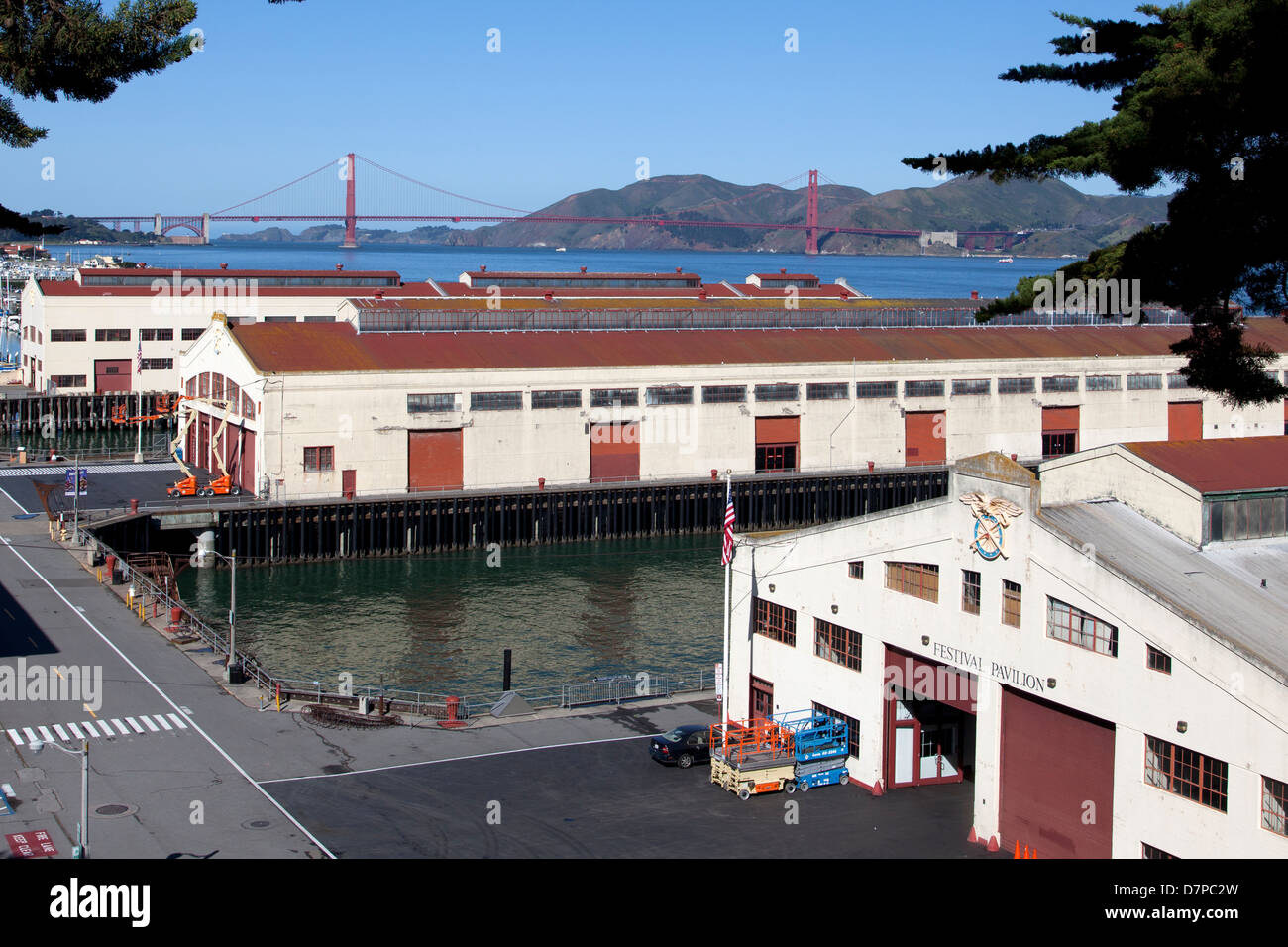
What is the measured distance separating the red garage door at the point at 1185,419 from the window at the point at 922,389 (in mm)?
16712

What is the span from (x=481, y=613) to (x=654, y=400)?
23.2 m

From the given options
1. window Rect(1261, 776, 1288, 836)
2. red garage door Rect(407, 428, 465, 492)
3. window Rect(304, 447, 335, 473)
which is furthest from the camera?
red garage door Rect(407, 428, 465, 492)

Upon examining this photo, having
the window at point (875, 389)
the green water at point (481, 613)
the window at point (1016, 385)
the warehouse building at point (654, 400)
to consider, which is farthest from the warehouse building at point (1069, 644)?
the window at point (1016, 385)

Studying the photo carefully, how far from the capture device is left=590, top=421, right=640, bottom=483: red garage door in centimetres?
7606

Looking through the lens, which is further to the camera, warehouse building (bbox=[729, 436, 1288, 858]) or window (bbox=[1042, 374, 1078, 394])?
window (bbox=[1042, 374, 1078, 394])

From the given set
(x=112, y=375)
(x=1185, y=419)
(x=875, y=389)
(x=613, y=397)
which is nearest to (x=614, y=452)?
(x=613, y=397)

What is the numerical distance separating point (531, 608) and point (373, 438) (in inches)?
662

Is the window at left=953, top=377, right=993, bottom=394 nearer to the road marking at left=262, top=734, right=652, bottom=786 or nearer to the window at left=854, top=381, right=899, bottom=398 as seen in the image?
the window at left=854, top=381, right=899, bottom=398

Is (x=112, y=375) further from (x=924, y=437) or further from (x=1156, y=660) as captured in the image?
(x=1156, y=660)

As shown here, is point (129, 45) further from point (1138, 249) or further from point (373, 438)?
point (373, 438)

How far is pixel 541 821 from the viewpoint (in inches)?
1158

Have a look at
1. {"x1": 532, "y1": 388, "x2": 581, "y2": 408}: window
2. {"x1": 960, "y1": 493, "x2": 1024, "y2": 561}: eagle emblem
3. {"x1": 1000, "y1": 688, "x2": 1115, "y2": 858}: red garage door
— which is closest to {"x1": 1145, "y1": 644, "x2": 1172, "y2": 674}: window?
{"x1": 1000, "y1": 688, "x2": 1115, "y2": 858}: red garage door

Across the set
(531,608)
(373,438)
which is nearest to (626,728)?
(531,608)

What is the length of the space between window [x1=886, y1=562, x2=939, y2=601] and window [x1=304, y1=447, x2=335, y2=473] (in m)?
44.4
